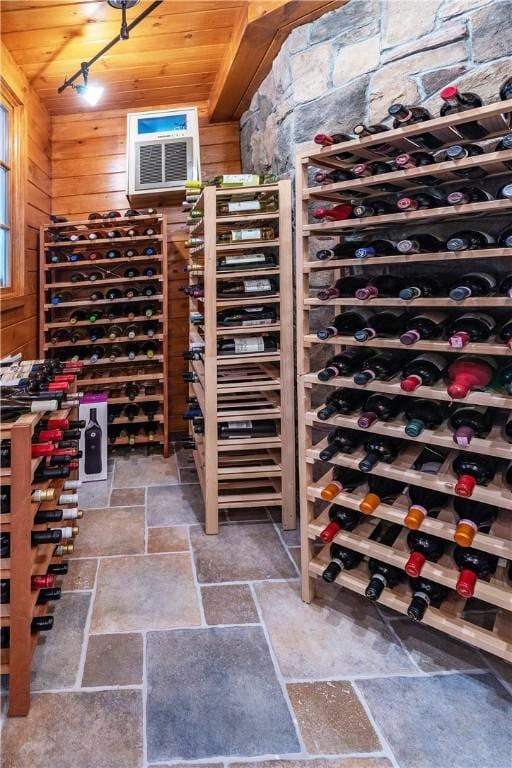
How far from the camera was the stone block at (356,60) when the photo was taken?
6.50ft

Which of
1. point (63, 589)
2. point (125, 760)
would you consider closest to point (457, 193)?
point (125, 760)

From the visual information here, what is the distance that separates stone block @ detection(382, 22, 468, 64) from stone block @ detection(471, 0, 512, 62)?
5 cm

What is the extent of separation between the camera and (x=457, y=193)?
1307 millimetres

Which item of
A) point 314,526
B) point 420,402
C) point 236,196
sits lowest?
point 314,526

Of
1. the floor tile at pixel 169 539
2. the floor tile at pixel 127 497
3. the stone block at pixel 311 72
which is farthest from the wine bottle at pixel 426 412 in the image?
the floor tile at pixel 127 497

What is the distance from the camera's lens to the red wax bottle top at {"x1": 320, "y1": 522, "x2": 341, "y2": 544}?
1.62 meters

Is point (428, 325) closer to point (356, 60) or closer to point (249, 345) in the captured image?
point (249, 345)

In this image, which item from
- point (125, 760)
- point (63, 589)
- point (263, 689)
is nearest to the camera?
point (125, 760)

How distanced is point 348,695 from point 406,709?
0.17m

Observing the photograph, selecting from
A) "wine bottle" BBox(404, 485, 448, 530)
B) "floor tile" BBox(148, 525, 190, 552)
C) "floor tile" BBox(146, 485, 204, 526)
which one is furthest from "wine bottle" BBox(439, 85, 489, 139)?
"floor tile" BBox(146, 485, 204, 526)

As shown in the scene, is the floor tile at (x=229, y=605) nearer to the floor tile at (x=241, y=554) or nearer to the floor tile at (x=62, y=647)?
the floor tile at (x=241, y=554)

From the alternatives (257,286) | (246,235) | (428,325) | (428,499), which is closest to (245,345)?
(257,286)

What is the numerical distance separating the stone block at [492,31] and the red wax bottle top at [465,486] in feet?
4.74

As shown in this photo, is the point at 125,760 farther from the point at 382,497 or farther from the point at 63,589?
the point at 382,497
